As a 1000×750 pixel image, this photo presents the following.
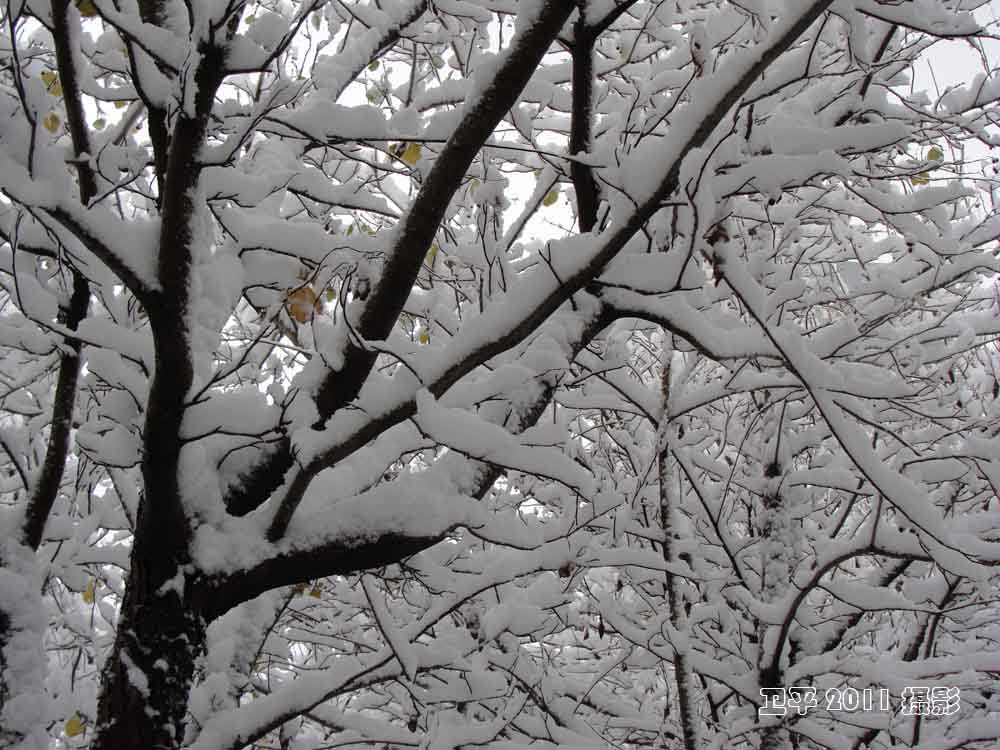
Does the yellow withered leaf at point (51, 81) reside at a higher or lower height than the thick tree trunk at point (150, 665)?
higher

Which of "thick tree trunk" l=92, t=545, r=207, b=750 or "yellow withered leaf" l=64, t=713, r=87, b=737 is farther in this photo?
"yellow withered leaf" l=64, t=713, r=87, b=737

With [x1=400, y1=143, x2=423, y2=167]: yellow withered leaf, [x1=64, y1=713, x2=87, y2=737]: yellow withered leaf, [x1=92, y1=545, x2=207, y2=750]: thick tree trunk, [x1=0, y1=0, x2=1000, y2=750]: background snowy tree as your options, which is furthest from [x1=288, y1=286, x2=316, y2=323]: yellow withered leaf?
[x1=64, y1=713, x2=87, y2=737]: yellow withered leaf

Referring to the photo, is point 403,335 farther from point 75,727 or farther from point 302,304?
point 75,727

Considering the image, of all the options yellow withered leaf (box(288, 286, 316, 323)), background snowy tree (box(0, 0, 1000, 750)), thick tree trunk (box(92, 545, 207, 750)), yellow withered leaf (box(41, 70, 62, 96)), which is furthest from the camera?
yellow withered leaf (box(41, 70, 62, 96))

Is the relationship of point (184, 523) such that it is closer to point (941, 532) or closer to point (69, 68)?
point (69, 68)

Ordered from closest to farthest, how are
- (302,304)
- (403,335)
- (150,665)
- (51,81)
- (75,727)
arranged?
(150,665), (302,304), (403,335), (75,727), (51,81)

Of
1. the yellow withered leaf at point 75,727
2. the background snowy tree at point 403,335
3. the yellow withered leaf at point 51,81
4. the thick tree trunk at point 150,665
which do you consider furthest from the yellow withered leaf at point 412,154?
the yellow withered leaf at point 75,727

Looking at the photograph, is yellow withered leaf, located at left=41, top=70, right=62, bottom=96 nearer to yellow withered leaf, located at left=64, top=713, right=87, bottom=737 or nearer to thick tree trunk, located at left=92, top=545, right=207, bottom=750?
thick tree trunk, located at left=92, top=545, right=207, bottom=750

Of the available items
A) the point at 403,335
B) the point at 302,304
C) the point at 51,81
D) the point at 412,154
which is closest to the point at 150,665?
the point at 302,304

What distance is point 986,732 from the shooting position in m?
3.09

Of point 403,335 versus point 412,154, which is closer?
point 403,335

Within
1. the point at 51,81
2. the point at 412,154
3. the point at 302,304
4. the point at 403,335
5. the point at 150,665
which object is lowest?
the point at 150,665

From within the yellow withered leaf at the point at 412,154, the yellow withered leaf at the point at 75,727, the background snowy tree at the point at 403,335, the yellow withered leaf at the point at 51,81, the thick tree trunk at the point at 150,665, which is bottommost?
the yellow withered leaf at the point at 75,727

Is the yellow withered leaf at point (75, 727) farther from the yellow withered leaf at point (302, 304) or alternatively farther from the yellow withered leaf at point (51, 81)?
the yellow withered leaf at point (51, 81)
